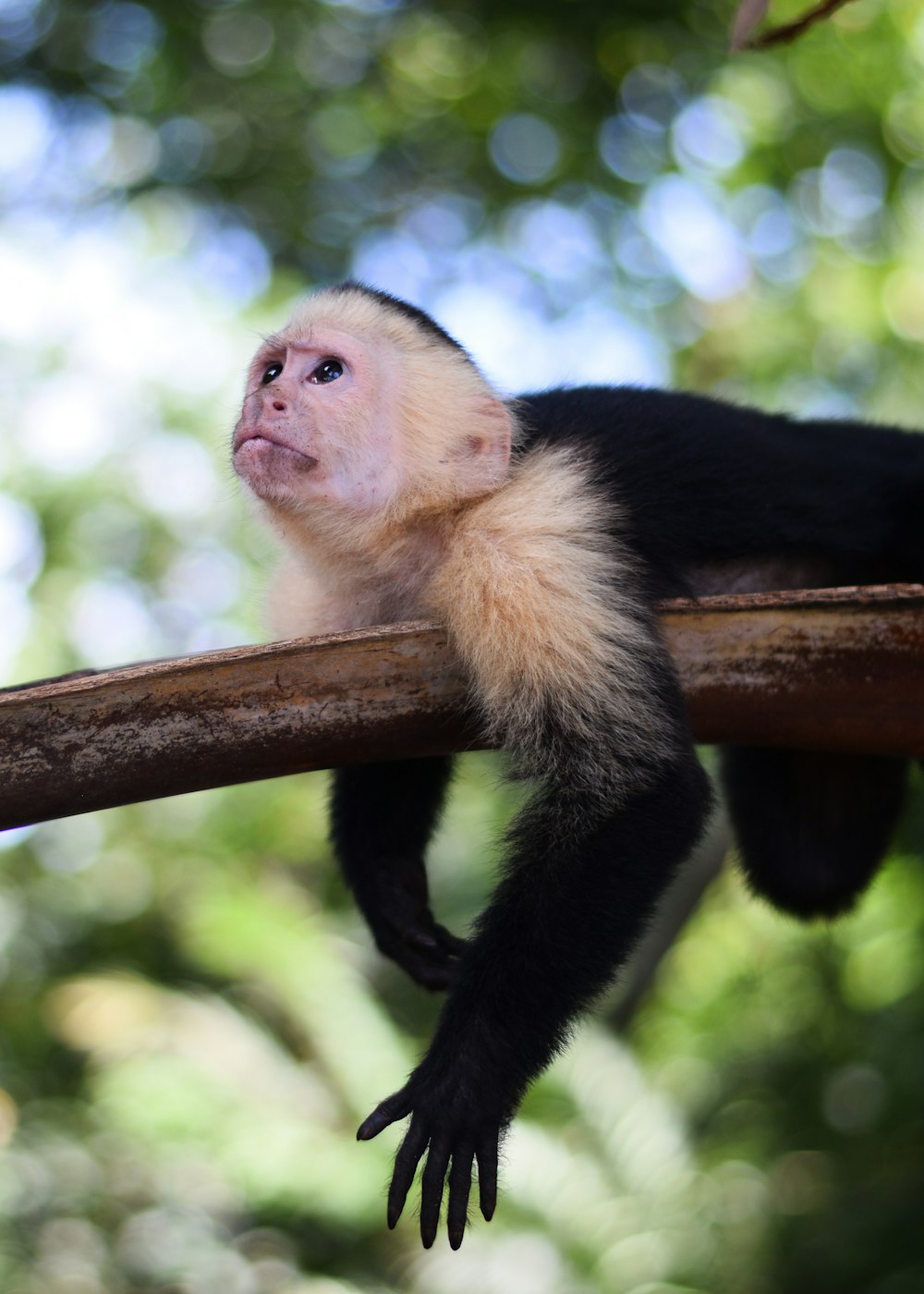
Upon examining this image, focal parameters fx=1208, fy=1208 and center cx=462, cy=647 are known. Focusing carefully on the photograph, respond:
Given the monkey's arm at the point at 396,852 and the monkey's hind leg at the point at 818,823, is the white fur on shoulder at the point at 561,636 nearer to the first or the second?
the monkey's arm at the point at 396,852

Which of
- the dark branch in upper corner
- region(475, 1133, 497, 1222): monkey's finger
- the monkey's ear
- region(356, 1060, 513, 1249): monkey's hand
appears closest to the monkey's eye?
the monkey's ear

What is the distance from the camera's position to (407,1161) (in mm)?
1683

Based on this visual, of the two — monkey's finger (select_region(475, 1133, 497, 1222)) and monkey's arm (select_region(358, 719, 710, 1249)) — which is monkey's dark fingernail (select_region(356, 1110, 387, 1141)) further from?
monkey's finger (select_region(475, 1133, 497, 1222))

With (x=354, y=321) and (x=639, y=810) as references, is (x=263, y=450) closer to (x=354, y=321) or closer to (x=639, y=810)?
(x=354, y=321)

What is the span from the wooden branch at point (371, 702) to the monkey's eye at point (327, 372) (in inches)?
27.4

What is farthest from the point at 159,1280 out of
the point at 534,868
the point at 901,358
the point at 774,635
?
the point at 901,358

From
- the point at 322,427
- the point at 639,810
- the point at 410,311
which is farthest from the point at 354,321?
the point at 639,810

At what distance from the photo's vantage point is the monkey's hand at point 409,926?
7.73ft

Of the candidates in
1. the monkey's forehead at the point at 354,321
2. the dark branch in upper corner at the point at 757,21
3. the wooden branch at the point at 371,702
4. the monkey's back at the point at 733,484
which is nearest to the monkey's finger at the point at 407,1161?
the wooden branch at the point at 371,702

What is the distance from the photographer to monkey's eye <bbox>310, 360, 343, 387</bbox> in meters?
2.34

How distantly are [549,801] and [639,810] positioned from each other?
15 cm

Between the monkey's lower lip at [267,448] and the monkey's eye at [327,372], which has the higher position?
the monkey's eye at [327,372]

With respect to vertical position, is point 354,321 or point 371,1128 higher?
point 354,321

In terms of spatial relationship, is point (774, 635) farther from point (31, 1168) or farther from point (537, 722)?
point (31, 1168)
